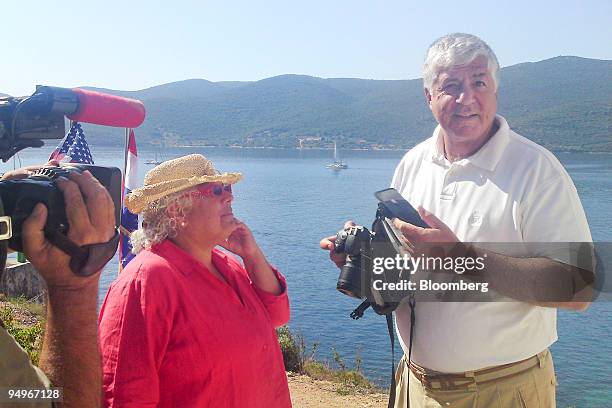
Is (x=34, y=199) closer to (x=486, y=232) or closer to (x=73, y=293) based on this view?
(x=73, y=293)

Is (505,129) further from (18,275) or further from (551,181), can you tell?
(18,275)

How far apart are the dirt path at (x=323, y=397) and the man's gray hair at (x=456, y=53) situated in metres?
3.80

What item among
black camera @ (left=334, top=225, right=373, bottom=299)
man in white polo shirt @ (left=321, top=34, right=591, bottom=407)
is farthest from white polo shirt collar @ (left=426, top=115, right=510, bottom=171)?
black camera @ (left=334, top=225, right=373, bottom=299)

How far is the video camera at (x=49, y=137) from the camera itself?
1.13 metres

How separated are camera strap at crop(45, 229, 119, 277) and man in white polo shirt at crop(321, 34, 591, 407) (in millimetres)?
942

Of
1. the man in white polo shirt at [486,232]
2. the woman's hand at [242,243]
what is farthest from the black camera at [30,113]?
the woman's hand at [242,243]

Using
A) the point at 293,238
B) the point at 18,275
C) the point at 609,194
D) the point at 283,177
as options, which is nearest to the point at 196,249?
the point at 18,275

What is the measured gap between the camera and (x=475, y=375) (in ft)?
6.44

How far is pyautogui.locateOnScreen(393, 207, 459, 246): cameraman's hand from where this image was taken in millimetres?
1778

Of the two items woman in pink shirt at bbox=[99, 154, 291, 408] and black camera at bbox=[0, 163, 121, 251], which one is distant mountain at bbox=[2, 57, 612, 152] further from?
black camera at bbox=[0, 163, 121, 251]

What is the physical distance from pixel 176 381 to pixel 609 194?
42.3 metres

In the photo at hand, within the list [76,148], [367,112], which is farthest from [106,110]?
[367,112]

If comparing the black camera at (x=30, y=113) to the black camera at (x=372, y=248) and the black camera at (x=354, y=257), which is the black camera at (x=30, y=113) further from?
the black camera at (x=354, y=257)

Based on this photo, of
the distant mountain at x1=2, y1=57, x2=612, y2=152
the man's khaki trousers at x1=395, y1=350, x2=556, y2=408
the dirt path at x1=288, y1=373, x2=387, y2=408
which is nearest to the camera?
the man's khaki trousers at x1=395, y1=350, x2=556, y2=408
